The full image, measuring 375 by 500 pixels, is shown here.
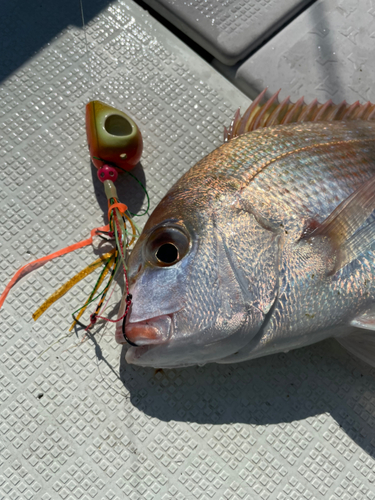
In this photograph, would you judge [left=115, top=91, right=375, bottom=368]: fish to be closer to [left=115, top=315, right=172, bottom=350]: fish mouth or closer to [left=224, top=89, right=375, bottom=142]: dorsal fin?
[left=115, top=315, right=172, bottom=350]: fish mouth

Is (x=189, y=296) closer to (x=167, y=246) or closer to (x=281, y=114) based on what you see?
(x=167, y=246)

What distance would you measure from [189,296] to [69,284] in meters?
0.65

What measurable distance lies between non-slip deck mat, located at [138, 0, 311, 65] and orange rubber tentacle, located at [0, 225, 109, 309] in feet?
3.57

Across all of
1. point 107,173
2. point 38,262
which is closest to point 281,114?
point 107,173

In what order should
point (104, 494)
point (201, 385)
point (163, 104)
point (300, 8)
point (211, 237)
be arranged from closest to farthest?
point (211, 237), point (104, 494), point (201, 385), point (163, 104), point (300, 8)

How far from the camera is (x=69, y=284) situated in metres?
1.63

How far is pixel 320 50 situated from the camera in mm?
2031

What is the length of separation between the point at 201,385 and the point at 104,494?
0.50 metres

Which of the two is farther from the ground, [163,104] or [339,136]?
[339,136]

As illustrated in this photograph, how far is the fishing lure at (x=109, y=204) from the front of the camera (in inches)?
62.0

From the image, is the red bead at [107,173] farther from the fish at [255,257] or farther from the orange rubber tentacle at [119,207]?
the fish at [255,257]

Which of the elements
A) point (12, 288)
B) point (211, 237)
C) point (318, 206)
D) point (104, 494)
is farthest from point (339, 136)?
point (104, 494)

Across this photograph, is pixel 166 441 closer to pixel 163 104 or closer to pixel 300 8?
pixel 163 104

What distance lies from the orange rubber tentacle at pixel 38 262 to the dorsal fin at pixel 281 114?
666 mm
